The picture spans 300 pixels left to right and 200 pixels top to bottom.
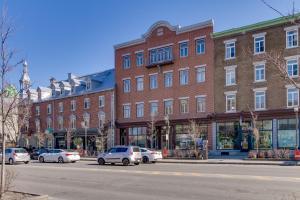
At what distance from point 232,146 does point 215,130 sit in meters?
2.53

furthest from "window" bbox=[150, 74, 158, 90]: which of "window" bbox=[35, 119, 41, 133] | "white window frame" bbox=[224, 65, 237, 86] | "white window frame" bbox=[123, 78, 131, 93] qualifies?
"window" bbox=[35, 119, 41, 133]

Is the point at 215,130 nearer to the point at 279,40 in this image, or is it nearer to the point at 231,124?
the point at 231,124

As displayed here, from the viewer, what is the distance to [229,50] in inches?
1640

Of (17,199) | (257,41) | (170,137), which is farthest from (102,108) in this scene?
(17,199)

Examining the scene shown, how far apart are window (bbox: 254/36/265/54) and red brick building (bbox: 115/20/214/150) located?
526 centimetres

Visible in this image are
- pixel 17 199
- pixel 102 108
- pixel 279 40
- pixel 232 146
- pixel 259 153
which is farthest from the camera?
pixel 102 108

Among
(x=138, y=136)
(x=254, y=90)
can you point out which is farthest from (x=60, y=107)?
(x=254, y=90)

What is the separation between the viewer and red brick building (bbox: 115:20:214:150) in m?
43.6

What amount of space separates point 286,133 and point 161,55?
18.1 meters

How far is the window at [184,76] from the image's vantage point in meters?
45.2

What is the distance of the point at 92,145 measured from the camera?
55375mm

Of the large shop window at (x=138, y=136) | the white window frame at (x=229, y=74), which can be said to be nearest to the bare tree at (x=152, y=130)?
the large shop window at (x=138, y=136)

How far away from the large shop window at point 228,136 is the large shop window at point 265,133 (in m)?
2.45

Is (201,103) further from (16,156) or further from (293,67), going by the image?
(16,156)
